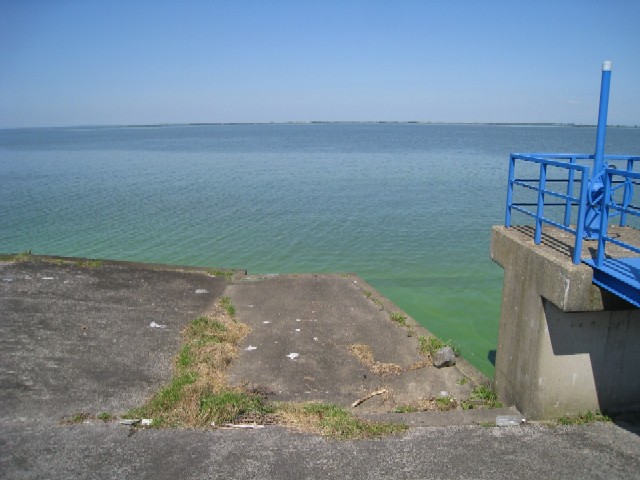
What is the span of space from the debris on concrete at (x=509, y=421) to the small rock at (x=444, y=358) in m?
1.98

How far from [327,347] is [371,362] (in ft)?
3.10

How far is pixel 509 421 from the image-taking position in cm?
614

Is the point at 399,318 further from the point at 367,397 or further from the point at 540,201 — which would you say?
the point at 540,201

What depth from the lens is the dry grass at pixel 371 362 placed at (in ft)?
26.5

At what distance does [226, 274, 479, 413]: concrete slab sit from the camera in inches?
295

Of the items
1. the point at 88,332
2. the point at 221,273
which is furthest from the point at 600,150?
the point at 221,273

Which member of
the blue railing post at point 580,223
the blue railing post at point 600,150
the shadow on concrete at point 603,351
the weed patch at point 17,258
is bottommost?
the weed patch at point 17,258

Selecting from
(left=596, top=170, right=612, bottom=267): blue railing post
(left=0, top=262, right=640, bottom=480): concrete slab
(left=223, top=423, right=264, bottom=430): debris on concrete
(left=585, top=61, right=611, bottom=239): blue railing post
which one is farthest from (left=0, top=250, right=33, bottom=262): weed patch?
(left=596, top=170, right=612, bottom=267): blue railing post

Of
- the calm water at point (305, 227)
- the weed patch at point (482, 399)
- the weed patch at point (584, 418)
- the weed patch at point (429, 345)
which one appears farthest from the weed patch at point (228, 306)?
the weed patch at point (584, 418)

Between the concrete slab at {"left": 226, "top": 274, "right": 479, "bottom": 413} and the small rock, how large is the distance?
0.38ft

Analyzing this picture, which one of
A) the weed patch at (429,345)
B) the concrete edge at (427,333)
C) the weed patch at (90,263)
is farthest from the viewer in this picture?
the weed patch at (90,263)

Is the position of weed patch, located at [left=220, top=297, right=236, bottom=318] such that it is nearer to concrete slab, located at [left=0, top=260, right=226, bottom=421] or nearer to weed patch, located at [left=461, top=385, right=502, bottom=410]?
concrete slab, located at [left=0, top=260, right=226, bottom=421]

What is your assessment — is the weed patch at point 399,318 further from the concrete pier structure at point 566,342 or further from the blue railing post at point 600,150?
the blue railing post at point 600,150

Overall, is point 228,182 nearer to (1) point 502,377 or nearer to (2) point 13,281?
(2) point 13,281
